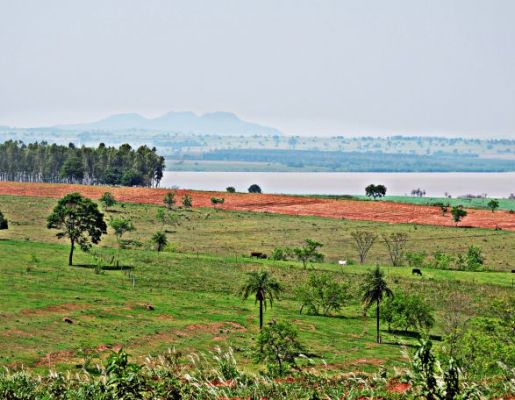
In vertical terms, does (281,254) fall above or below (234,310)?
above

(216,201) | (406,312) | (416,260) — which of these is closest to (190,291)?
(406,312)

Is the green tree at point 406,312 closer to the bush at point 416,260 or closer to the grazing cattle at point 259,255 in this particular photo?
the bush at point 416,260

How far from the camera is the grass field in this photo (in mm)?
70500

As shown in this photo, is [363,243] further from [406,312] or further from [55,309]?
Result: [55,309]

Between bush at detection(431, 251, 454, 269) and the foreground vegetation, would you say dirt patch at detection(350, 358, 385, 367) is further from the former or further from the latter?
bush at detection(431, 251, 454, 269)

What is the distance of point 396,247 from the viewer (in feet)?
448

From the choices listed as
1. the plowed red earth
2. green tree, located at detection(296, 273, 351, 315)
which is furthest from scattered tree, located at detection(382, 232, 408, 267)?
green tree, located at detection(296, 273, 351, 315)

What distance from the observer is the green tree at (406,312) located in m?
85.4

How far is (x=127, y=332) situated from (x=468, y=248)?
82.1 meters

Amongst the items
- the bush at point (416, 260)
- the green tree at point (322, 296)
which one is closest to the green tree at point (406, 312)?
the green tree at point (322, 296)

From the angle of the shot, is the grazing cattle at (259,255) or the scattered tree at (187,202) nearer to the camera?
the grazing cattle at (259,255)

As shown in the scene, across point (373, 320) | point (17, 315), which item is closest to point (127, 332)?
point (17, 315)

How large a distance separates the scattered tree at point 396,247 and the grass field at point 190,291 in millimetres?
1918

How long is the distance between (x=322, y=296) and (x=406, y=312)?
476 inches
